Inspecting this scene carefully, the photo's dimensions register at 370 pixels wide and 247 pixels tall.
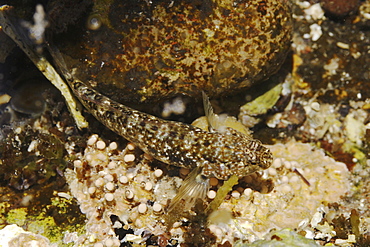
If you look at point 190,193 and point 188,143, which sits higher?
point 188,143

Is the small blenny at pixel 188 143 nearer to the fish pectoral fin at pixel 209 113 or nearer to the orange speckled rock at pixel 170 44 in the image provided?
the fish pectoral fin at pixel 209 113

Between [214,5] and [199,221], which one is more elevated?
[214,5]

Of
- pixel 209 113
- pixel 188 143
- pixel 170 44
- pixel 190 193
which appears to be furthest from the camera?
pixel 209 113

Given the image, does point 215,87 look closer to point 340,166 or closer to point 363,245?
point 340,166

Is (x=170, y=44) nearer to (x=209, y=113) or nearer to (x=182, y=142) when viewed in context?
(x=209, y=113)

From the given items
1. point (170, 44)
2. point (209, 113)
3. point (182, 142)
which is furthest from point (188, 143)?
point (170, 44)

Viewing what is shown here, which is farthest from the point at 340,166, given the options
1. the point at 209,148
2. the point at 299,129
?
the point at 209,148
